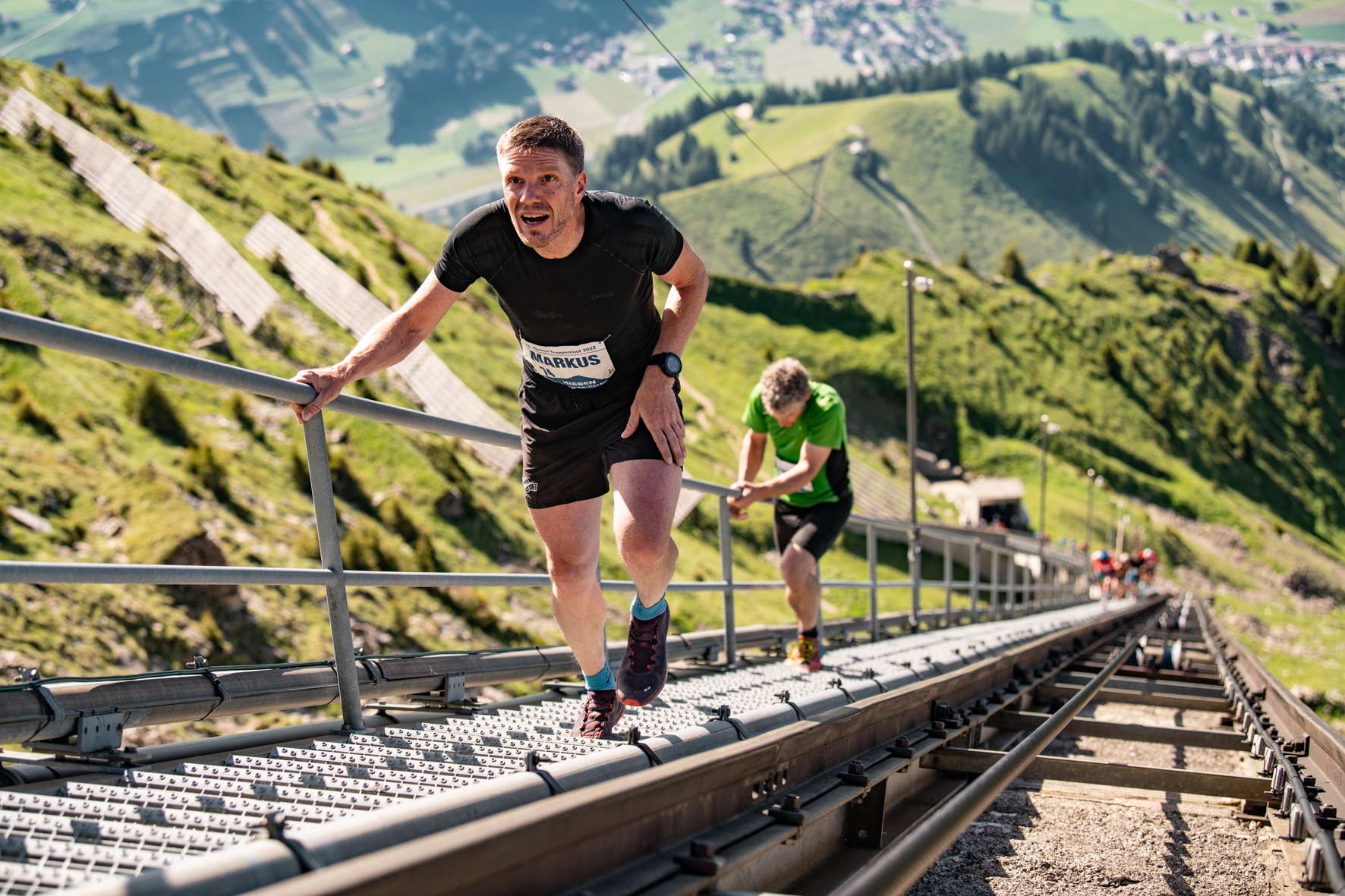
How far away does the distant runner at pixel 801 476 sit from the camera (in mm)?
6734

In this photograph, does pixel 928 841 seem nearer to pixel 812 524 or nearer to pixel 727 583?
pixel 727 583

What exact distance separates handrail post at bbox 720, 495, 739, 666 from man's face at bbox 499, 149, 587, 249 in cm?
338

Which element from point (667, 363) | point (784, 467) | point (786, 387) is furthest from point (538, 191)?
point (784, 467)

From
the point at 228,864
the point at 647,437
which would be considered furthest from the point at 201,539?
the point at 228,864

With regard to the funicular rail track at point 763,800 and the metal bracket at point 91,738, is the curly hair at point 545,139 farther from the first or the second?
the metal bracket at point 91,738

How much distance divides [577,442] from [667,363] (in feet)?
1.34

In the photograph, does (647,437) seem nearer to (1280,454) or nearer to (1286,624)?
(1286,624)

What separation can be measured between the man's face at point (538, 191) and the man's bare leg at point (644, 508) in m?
0.84

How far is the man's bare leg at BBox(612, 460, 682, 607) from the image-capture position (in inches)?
155

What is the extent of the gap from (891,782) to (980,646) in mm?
4160

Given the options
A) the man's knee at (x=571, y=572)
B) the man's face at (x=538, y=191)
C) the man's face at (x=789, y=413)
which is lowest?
the man's knee at (x=571, y=572)

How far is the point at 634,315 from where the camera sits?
400cm

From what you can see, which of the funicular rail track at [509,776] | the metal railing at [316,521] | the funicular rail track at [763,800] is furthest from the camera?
the metal railing at [316,521]

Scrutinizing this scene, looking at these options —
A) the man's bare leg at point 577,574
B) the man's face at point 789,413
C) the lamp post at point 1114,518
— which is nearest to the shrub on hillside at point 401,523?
the man's face at point 789,413
